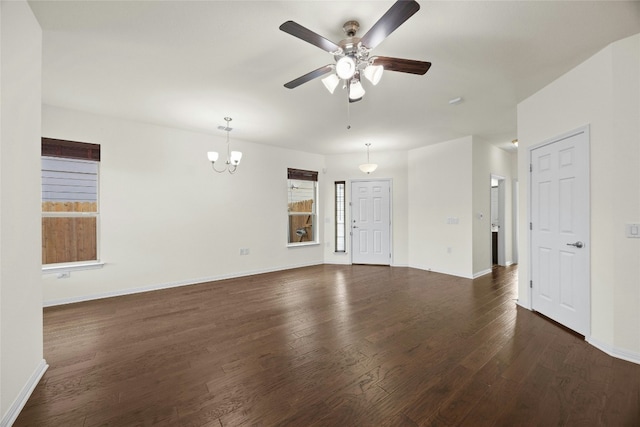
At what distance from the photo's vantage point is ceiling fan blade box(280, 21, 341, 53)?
1471 mm

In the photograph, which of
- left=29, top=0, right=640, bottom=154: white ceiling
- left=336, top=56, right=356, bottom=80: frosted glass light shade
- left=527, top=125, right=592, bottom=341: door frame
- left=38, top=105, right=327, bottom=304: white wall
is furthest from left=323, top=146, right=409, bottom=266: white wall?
left=336, top=56, right=356, bottom=80: frosted glass light shade

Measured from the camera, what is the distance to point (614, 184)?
2.22 meters

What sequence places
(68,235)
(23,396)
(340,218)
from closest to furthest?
(23,396)
(68,235)
(340,218)

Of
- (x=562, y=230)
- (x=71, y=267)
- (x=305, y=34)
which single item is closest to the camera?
(x=305, y=34)

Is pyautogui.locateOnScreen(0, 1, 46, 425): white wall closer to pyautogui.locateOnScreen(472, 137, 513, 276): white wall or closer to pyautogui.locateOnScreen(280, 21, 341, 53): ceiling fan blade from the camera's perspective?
pyautogui.locateOnScreen(280, 21, 341, 53): ceiling fan blade

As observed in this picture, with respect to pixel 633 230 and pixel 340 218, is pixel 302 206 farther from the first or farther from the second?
pixel 633 230

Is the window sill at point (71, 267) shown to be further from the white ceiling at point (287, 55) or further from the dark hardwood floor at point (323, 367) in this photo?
the white ceiling at point (287, 55)

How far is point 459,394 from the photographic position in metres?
1.75

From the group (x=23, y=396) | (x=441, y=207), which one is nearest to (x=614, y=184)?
(x=441, y=207)

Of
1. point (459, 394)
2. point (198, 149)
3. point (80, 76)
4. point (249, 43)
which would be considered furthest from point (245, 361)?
point (198, 149)

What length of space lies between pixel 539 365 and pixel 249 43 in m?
3.50

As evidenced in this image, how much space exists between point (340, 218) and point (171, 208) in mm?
3545

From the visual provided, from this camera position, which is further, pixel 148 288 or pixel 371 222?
pixel 371 222

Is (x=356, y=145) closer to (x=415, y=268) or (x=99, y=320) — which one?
(x=415, y=268)
